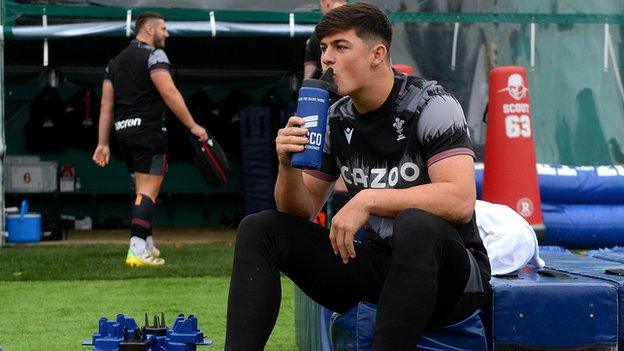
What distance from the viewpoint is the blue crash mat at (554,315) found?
295cm

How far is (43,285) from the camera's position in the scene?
239 inches

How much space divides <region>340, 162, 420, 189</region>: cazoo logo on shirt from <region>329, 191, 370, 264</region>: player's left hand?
232 mm

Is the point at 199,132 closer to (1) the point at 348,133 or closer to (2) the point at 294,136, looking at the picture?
(1) the point at 348,133

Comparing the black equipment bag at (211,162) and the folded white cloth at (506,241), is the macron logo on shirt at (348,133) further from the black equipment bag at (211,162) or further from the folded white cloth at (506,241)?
the black equipment bag at (211,162)

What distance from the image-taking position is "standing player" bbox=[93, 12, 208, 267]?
6809mm

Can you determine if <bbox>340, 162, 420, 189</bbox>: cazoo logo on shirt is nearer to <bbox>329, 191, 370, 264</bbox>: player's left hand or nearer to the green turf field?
<bbox>329, 191, 370, 264</bbox>: player's left hand

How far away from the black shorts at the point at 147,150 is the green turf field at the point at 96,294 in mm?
673

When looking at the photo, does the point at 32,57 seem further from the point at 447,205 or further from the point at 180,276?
the point at 447,205

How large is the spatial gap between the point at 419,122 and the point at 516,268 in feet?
2.49

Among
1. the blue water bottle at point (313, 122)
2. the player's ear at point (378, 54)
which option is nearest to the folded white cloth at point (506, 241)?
the player's ear at point (378, 54)

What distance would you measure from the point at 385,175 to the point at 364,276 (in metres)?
0.30

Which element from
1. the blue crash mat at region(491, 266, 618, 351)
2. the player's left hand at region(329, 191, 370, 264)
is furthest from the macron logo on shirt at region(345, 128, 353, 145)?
the blue crash mat at region(491, 266, 618, 351)

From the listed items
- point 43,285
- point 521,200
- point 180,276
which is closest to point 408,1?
point 521,200

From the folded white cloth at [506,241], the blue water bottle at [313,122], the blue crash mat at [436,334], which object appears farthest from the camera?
the folded white cloth at [506,241]
